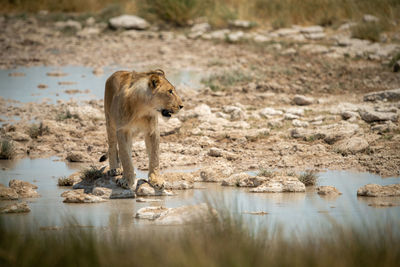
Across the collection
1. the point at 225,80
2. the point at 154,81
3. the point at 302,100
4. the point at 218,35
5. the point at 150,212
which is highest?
the point at 218,35

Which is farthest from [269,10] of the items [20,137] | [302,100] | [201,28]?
[20,137]

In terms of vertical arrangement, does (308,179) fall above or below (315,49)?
below

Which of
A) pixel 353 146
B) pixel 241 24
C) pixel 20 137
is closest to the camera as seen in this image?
pixel 353 146

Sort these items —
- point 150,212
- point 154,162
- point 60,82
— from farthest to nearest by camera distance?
point 60,82 < point 154,162 < point 150,212

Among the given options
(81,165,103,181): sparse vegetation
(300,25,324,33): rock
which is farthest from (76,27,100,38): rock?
(81,165,103,181): sparse vegetation

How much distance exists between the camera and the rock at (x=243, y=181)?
903 cm

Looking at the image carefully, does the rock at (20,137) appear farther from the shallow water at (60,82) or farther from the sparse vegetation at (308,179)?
the sparse vegetation at (308,179)

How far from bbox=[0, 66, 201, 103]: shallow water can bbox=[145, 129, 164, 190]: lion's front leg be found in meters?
7.86

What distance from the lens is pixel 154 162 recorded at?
348 inches

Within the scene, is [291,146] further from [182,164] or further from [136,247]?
[136,247]

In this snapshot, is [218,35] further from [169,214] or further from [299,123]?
[169,214]

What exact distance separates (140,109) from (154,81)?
1.46 ft

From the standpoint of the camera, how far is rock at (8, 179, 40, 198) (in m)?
8.43

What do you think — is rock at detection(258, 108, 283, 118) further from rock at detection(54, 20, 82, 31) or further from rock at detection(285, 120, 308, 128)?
rock at detection(54, 20, 82, 31)
